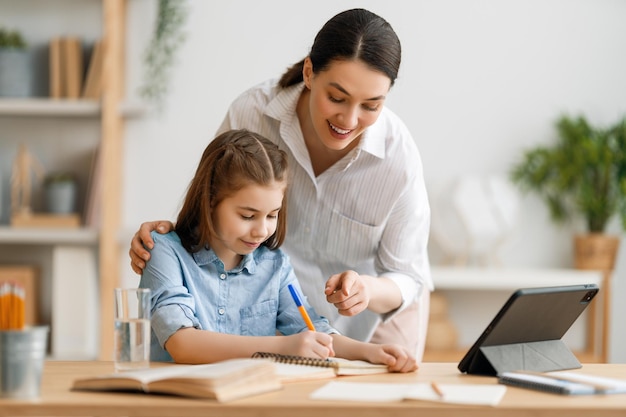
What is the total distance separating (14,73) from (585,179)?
2366 millimetres

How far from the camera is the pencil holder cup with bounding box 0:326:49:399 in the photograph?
47.2 inches

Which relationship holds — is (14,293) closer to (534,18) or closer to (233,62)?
(233,62)

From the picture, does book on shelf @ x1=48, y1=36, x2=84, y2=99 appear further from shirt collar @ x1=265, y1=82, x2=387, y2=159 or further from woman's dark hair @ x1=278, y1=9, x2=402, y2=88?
woman's dark hair @ x1=278, y1=9, x2=402, y2=88

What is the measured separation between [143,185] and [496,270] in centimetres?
151

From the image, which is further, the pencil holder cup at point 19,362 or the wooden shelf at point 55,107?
the wooden shelf at point 55,107

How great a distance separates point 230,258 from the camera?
1795 mm

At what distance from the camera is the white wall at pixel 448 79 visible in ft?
12.8

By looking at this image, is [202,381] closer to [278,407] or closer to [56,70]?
[278,407]

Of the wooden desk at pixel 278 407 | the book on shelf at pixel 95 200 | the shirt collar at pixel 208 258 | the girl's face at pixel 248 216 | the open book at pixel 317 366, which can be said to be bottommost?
the wooden desk at pixel 278 407

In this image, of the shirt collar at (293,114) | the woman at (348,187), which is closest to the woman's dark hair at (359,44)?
the woman at (348,187)

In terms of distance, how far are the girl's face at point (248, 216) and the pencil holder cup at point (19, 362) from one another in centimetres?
56

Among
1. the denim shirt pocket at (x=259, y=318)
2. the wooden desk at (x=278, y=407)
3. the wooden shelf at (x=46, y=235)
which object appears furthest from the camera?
the wooden shelf at (x=46, y=235)

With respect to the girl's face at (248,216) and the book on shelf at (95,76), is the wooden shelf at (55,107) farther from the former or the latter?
the girl's face at (248,216)

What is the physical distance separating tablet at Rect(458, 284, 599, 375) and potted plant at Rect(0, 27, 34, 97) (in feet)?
8.86
